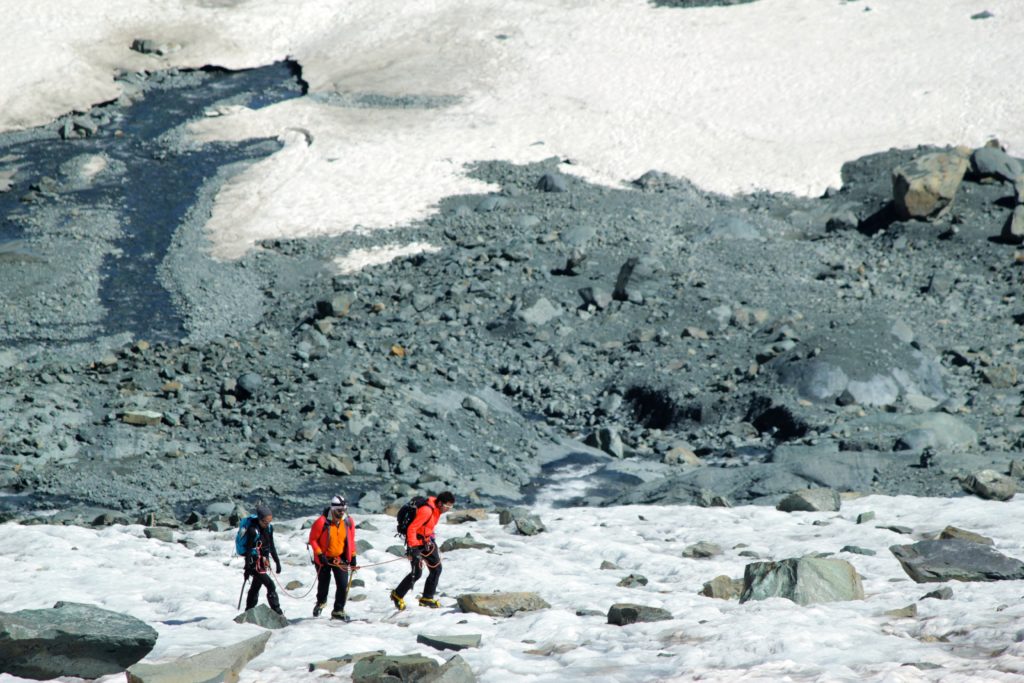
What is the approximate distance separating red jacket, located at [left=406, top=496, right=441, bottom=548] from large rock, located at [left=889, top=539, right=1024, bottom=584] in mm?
5916

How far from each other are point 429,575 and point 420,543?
1.52 feet

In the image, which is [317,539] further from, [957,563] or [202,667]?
[957,563]

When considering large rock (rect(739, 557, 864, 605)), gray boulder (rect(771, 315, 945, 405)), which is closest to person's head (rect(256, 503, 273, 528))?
large rock (rect(739, 557, 864, 605))

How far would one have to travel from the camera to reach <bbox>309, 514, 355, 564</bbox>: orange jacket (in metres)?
13.0

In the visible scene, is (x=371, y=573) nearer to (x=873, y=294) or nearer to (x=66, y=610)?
→ (x=66, y=610)

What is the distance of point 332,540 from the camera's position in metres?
13.0

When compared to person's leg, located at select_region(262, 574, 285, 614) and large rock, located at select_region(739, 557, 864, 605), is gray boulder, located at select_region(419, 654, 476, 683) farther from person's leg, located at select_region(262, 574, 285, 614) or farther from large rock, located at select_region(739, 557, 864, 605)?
large rock, located at select_region(739, 557, 864, 605)

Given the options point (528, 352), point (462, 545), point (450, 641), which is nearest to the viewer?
point (450, 641)

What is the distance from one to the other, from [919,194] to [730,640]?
943 inches

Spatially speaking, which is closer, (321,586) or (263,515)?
(263,515)

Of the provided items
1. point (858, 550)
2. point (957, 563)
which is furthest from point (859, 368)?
point (957, 563)

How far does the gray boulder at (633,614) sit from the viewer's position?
1231 centimetres

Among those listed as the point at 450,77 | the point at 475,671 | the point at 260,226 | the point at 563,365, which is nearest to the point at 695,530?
the point at 475,671

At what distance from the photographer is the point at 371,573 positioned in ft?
51.3
